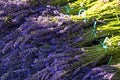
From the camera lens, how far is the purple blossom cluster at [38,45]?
249 cm

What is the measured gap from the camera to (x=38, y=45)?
2.77m

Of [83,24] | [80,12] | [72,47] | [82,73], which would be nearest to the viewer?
[82,73]

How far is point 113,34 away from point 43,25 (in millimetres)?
519

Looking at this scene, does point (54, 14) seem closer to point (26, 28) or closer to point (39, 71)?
point (26, 28)

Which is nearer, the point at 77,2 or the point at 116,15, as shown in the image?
the point at 116,15

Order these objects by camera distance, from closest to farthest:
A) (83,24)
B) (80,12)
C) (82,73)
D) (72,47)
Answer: (82,73)
(72,47)
(83,24)
(80,12)

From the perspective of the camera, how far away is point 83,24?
113 inches

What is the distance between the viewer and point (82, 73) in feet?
8.11

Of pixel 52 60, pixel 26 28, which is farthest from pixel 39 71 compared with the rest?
pixel 26 28

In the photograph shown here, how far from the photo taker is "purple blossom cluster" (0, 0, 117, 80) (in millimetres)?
2492

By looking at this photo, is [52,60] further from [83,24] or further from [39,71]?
[83,24]

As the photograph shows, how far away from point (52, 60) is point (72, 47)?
0.20 meters

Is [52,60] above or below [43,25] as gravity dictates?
below

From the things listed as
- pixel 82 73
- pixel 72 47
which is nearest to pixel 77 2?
Answer: pixel 72 47
